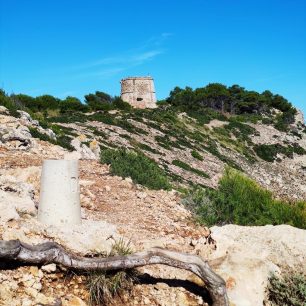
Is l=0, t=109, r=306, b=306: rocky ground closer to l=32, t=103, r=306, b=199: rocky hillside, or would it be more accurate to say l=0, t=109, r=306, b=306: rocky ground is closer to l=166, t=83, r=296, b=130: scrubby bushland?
l=32, t=103, r=306, b=199: rocky hillside

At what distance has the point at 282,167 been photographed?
47.3 m

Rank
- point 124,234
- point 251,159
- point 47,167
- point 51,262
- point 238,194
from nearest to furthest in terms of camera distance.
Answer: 1. point 51,262
2. point 47,167
3. point 124,234
4. point 238,194
5. point 251,159

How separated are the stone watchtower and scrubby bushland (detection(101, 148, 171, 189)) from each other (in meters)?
51.6

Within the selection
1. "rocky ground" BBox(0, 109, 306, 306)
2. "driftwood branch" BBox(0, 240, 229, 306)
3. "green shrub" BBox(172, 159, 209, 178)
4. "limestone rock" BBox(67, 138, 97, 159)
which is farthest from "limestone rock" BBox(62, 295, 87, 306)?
"green shrub" BBox(172, 159, 209, 178)

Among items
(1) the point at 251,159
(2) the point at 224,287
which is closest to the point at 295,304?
(2) the point at 224,287

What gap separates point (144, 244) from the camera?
818 cm

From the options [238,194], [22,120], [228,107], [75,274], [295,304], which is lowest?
[295,304]

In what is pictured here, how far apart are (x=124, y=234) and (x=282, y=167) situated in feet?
136

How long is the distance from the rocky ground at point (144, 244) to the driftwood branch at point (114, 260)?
21 cm

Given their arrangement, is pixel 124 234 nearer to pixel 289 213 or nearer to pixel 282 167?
pixel 289 213

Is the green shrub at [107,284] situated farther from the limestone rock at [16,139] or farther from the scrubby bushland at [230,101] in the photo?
the scrubby bushland at [230,101]

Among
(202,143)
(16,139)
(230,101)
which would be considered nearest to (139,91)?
(230,101)

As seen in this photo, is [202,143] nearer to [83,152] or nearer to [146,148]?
[146,148]

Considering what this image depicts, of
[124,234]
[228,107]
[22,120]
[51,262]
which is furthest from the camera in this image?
[228,107]
